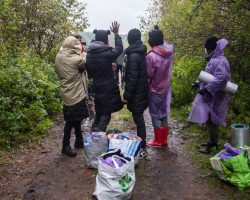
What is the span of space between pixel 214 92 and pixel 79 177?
2666mm

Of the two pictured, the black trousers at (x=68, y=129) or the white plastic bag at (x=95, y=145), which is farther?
the black trousers at (x=68, y=129)

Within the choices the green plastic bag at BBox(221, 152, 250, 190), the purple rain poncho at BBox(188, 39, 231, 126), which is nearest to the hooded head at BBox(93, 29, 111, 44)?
the purple rain poncho at BBox(188, 39, 231, 126)

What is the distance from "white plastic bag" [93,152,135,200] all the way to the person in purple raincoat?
215 cm

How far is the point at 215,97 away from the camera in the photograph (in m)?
6.25

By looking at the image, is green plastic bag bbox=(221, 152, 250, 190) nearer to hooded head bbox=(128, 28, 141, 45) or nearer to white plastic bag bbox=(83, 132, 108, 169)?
white plastic bag bbox=(83, 132, 108, 169)

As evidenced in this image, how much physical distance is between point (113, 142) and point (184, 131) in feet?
10.6

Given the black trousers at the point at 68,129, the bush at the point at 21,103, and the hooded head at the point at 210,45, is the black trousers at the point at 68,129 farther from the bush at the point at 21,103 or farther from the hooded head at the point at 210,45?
the hooded head at the point at 210,45

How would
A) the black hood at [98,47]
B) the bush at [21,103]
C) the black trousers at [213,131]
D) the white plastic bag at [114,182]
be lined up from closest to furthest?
the white plastic bag at [114,182] → the black hood at [98,47] → the black trousers at [213,131] → the bush at [21,103]

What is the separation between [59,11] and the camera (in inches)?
535

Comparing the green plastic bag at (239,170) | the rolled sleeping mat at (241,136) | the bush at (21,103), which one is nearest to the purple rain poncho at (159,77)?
the rolled sleeping mat at (241,136)

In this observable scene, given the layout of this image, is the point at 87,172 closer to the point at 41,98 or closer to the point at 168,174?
the point at 168,174

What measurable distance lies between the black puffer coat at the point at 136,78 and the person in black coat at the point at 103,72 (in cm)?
21

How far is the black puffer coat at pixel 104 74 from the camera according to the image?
6.04 meters

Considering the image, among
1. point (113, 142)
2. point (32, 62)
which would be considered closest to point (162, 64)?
point (113, 142)
